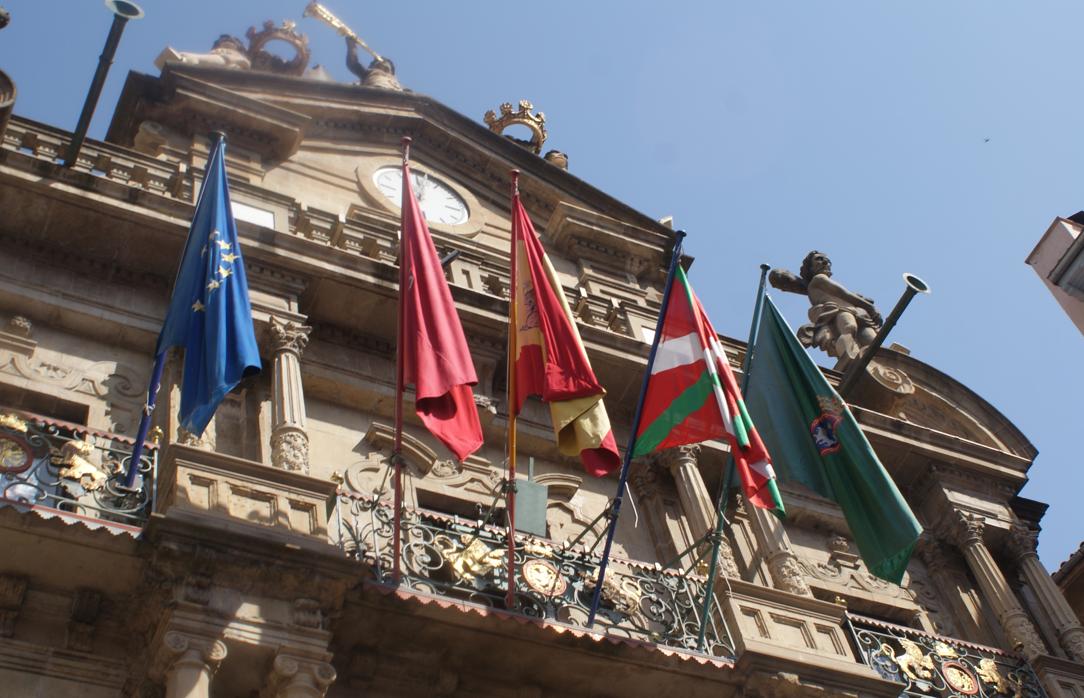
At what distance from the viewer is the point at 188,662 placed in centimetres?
1150

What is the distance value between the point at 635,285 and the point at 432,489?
695cm

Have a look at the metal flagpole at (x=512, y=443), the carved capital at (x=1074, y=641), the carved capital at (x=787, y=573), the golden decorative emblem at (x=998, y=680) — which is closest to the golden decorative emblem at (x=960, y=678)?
the golden decorative emblem at (x=998, y=680)

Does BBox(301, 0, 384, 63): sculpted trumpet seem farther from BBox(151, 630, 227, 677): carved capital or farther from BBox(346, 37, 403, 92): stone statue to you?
BBox(151, 630, 227, 677): carved capital

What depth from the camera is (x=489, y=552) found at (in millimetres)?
14633

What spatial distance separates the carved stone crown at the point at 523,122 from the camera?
25594mm

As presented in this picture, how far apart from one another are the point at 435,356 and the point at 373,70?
13.3m

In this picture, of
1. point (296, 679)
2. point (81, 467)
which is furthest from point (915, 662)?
point (81, 467)

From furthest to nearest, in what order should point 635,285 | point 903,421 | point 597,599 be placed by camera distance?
point 635,285 < point 903,421 < point 597,599

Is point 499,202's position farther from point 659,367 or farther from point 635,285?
point 659,367

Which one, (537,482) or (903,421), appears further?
(903,421)

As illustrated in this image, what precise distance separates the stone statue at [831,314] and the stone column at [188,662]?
504 inches

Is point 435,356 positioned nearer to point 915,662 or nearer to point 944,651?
point 915,662

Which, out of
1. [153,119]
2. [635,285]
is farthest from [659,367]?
[153,119]

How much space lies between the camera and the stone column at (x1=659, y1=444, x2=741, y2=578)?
16.9m
